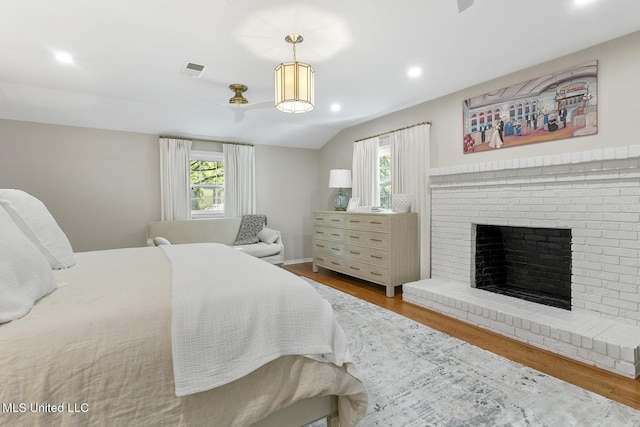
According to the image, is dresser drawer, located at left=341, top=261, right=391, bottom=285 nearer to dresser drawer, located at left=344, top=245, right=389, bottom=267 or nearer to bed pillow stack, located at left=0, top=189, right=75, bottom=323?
dresser drawer, located at left=344, top=245, right=389, bottom=267

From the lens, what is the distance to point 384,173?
4750mm

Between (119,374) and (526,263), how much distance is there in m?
3.65

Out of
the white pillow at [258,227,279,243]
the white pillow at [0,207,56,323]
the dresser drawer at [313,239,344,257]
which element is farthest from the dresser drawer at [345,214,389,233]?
the white pillow at [0,207,56,323]

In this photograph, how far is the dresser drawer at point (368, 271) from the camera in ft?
12.6

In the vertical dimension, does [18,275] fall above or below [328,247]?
above

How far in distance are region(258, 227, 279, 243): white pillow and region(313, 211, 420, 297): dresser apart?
997mm

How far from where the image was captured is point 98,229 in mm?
4324

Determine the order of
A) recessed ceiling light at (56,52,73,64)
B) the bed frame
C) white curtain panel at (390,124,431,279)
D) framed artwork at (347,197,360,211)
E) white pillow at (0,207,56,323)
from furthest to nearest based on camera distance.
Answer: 1. framed artwork at (347,197,360,211)
2. white curtain panel at (390,124,431,279)
3. recessed ceiling light at (56,52,73,64)
4. the bed frame
5. white pillow at (0,207,56,323)

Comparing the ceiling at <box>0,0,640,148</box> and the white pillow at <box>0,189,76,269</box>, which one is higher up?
the ceiling at <box>0,0,640,148</box>

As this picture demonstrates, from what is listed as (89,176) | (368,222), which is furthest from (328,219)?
(89,176)

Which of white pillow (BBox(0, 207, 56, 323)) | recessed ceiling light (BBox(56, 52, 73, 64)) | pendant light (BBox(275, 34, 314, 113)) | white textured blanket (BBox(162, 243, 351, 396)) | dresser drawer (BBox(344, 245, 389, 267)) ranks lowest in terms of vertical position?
dresser drawer (BBox(344, 245, 389, 267))

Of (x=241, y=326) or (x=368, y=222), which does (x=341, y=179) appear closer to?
A: (x=368, y=222)

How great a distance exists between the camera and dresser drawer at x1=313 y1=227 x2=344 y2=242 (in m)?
4.57

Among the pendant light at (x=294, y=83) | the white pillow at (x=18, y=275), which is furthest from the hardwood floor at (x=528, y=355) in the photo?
the white pillow at (x=18, y=275)
